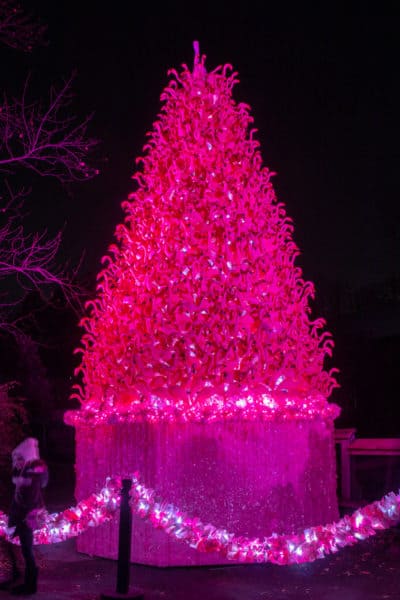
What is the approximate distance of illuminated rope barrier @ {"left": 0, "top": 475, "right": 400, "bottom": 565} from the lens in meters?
7.09

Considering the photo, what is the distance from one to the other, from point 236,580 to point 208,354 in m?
2.54

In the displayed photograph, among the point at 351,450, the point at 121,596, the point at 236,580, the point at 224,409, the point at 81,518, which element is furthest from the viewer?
the point at 351,450

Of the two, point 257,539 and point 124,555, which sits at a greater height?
A: point 257,539

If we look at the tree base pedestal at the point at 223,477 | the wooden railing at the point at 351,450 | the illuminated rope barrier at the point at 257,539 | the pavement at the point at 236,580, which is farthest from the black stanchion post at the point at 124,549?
the wooden railing at the point at 351,450

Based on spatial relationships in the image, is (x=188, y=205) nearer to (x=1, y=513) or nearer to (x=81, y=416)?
(x=81, y=416)

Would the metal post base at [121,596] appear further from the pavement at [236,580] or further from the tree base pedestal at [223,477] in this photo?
the tree base pedestal at [223,477]

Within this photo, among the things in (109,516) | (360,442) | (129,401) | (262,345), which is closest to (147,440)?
(129,401)

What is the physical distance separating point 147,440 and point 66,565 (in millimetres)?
1904

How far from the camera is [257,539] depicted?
744cm

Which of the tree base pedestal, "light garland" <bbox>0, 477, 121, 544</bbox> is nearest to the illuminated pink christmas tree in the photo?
the tree base pedestal

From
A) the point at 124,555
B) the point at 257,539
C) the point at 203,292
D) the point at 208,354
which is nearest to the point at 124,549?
the point at 124,555

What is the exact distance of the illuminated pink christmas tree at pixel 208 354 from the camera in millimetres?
8508

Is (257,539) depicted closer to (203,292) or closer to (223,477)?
(223,477)

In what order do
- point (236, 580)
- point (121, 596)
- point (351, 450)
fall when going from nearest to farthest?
point (121, 596)
point (236, 580)
point (351, 450)
